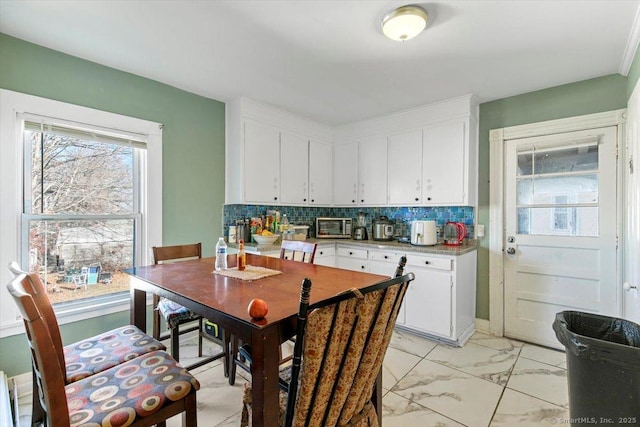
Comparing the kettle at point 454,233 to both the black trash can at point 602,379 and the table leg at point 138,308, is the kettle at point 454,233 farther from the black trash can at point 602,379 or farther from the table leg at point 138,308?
the table leg at point 138,308

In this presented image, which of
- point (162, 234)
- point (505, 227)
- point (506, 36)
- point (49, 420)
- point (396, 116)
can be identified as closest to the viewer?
point (49, 420)

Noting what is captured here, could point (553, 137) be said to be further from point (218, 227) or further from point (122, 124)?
point (122, 124)

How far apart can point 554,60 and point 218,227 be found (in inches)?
131

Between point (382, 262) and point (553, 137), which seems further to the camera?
point (382, 262)

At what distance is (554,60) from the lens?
2.29m

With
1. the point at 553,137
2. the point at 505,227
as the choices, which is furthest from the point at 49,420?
the point at 553,137

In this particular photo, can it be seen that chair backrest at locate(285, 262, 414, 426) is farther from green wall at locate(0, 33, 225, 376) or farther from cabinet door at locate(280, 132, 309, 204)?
cabinet door at locate(280, 132, 309, 204)

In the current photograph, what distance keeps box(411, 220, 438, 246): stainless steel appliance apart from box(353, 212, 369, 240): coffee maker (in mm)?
873

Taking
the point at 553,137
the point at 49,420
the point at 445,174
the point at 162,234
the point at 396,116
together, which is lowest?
the point at 49,420

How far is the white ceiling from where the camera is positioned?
1.73 metres

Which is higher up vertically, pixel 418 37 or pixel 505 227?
pixel 418 37

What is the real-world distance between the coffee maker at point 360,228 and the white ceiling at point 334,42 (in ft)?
5.55

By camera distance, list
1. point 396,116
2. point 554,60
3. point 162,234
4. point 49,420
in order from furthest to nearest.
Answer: point 396,116, point 162,234, point 554,60, point 49,420

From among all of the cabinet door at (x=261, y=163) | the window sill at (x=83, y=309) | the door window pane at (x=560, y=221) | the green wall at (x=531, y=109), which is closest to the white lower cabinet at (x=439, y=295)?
the green wall at (x=531, y=109)
